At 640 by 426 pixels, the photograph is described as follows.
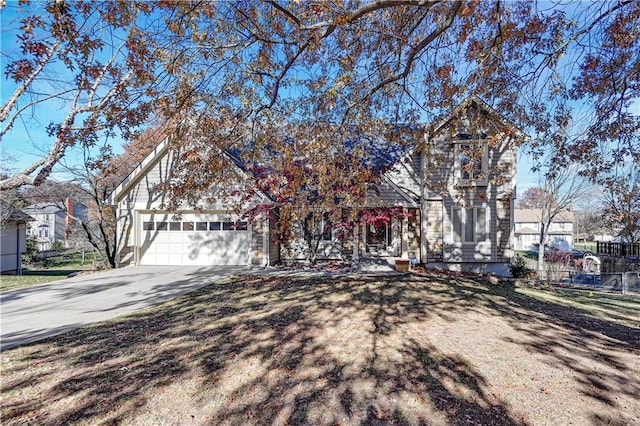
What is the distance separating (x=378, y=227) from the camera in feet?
47.9

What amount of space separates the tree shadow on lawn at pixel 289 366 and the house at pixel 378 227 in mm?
6548

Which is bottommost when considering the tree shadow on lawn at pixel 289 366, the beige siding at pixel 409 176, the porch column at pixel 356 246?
the tree shadow on lawn at pixel 289 366

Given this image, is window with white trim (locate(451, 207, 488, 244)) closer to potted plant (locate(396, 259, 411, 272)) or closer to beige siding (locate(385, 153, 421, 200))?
beige siding (locate(385, 153, 421, 200))

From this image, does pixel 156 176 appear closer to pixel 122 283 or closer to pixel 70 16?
pixel 122 283

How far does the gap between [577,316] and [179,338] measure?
823cm

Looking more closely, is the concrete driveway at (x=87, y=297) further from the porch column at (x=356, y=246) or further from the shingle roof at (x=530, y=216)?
the shingle roof at (x=530, y=216)

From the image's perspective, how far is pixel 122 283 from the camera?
10070 mm

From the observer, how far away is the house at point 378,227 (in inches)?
532

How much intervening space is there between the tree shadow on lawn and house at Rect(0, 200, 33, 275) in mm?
15256

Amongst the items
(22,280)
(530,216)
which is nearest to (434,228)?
(22,280)

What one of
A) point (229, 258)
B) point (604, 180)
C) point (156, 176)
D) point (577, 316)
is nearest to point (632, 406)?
point (577, 316)

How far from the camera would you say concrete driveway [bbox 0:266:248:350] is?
591 centimetres

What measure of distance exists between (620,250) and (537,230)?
32092 mm

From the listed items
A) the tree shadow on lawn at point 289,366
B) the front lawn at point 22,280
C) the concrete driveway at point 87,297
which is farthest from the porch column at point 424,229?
the front lawn at point 22,280
